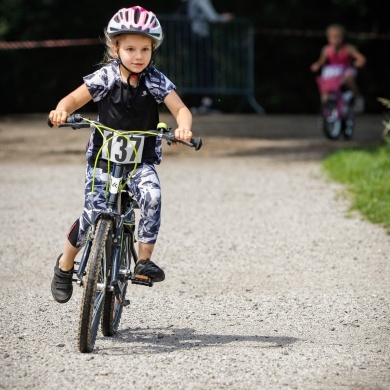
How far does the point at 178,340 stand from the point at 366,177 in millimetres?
6035

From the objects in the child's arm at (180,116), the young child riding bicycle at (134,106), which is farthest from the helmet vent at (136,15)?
the child's arm at (180,116)

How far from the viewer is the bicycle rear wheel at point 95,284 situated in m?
4.96

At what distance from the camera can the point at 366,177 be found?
36.5ft

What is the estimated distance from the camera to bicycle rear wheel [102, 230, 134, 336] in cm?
535

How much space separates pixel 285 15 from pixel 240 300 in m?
16.4

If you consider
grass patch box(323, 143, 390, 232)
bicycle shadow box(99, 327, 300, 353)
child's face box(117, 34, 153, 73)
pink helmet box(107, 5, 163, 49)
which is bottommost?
grass patch box(323, 143, 390, 232)

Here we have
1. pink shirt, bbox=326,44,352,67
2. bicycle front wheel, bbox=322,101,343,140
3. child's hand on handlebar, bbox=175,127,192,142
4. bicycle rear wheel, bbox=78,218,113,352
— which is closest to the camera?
bicycle rear wheel, bbox=78,218,113,352

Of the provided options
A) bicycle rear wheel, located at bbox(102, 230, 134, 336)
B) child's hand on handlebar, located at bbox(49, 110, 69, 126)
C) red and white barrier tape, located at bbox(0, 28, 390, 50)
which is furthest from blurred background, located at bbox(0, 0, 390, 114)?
child's hand on handlebar, located at bbox(49, 110, 69, 126)

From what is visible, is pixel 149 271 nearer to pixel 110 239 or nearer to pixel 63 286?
pixel 110 239

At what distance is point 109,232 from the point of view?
5152 mm

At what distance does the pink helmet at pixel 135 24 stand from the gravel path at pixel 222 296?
1.59 meters

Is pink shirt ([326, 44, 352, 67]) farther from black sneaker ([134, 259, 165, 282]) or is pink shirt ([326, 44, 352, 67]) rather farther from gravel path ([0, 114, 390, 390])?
black sneaker ([134, 259, 165, 282])

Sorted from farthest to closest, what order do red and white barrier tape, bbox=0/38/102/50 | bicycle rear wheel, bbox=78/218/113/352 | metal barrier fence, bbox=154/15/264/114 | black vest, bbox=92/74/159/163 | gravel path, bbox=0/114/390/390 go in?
metal barrier fence, bbox=154/15/264/114 → red and white barrier tape, bbox=0/38/102/50 → black vest, bbox=92/74/159/163 → bicycle rear wheel, bbox=78/218/113/352 → gravel path, bbox=0/114/390/390

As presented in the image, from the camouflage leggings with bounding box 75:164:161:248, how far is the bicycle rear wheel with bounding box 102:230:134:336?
10cm
